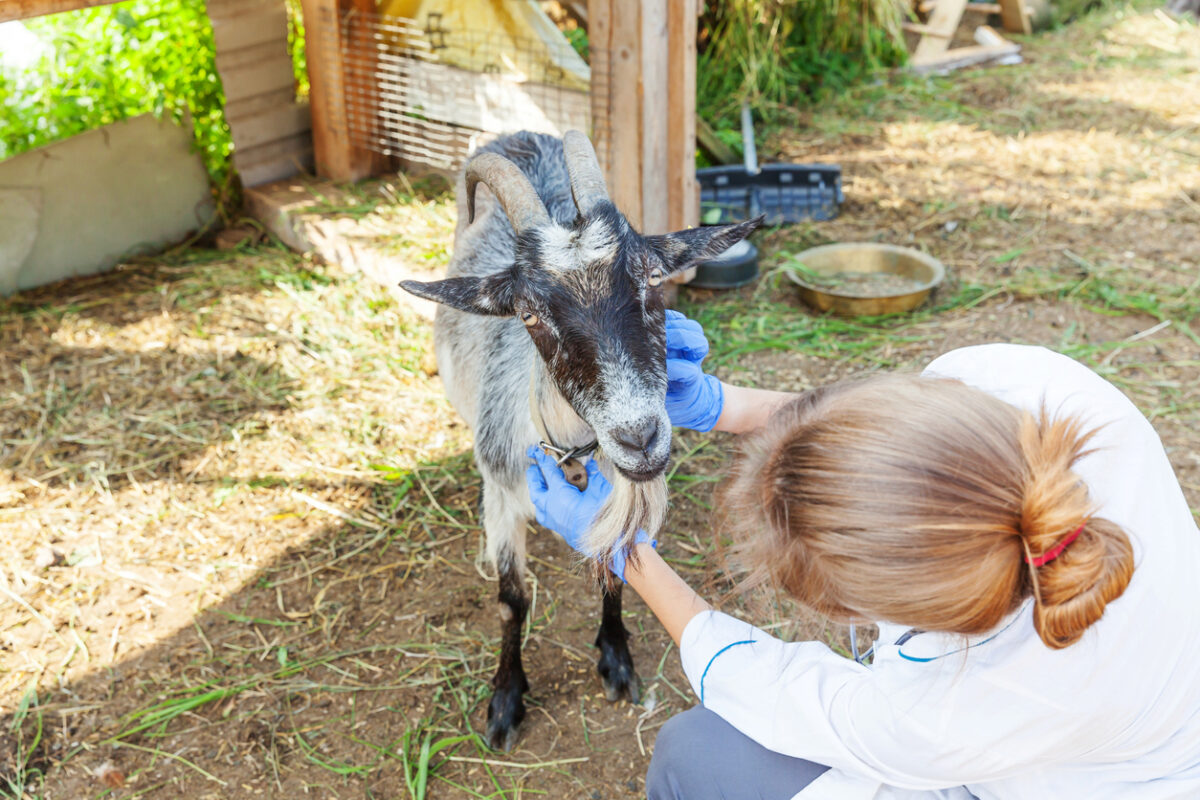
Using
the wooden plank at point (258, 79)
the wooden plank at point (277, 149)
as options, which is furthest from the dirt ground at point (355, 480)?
the wooden plank at point (258, 79)

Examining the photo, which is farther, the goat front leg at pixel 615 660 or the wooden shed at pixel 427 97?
the wooden shed at pixel 427 97

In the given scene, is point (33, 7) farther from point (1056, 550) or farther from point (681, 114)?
point (1056, 550)

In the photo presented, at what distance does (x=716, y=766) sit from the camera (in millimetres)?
1664

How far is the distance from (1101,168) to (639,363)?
15.0 ft

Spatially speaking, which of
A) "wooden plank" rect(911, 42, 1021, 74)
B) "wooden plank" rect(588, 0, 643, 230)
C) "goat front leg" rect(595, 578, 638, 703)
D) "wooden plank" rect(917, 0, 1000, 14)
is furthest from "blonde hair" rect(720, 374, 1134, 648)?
"wooden plank" rect(917, 0, 1000, 14)

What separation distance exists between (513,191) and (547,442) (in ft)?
1.90

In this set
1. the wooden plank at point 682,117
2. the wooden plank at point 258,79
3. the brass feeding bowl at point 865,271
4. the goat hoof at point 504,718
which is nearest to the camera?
the goat hoof at point 504,718

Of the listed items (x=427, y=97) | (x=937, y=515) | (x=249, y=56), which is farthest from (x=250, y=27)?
(x=937, y=515)

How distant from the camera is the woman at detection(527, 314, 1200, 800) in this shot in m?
1.17

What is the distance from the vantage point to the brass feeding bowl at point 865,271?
395 centimetres

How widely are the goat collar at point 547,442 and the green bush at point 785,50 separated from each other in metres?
3.98

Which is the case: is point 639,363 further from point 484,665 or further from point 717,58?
point 717,58

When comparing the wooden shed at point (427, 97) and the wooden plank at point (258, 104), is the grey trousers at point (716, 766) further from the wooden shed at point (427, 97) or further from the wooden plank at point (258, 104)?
the wooden plank at point (258, 104)

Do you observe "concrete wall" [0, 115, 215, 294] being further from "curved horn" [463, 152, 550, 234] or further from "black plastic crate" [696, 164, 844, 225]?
"curved horn" [463, 152, 550, 234]
